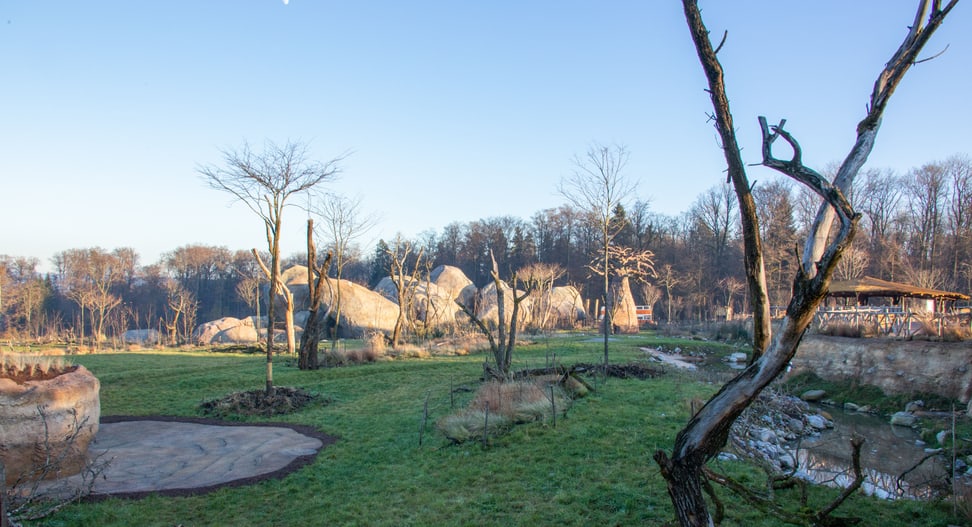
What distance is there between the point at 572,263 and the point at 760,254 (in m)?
51.5

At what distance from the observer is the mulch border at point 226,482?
6.62m

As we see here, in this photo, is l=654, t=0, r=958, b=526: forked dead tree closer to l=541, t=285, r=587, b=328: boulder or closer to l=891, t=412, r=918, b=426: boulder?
l=891, t=412, r=918, b=426: boulder

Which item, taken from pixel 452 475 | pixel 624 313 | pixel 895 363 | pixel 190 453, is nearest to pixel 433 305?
pixel 624 313

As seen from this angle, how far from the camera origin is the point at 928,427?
12.8 m

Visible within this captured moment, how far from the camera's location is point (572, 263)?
54.5 m

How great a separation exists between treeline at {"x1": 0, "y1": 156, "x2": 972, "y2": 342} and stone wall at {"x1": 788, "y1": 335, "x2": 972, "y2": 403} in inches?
380

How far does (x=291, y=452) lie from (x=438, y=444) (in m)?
2.30

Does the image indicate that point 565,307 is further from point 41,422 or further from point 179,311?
point 41,422

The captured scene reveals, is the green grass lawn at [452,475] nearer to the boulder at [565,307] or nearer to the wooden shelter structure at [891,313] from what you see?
the wooden shelter structure at [891,313]

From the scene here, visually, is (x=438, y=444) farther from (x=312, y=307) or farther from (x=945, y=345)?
(x=945, y=345)

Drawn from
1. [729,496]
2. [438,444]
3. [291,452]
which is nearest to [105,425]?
[291,452]

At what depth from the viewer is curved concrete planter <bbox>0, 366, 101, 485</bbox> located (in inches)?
263

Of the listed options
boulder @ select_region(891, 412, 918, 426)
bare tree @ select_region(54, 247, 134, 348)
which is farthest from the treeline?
boulder @ select_region(891, 412, 918, 426)

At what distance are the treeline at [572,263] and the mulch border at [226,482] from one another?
50.0ft
